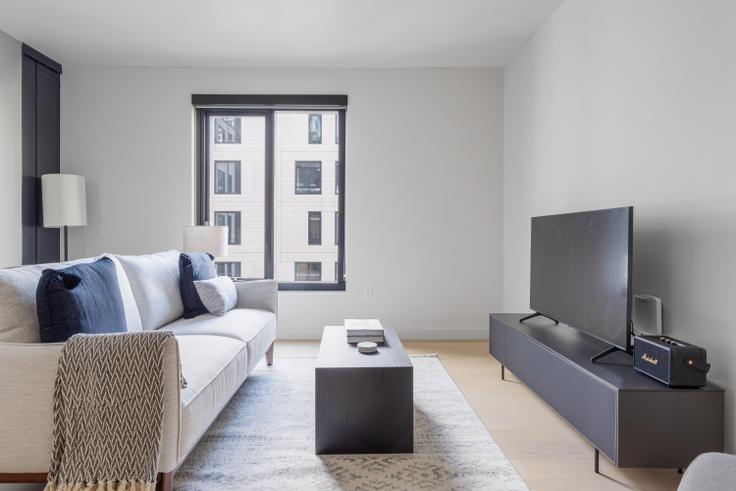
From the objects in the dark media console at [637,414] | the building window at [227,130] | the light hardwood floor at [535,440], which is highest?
the building window at [227,130]

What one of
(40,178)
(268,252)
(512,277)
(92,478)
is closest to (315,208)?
(268,252)

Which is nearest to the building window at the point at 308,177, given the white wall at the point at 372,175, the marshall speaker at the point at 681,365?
the white wall at the point at 372,175

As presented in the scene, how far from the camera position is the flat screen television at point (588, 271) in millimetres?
1970

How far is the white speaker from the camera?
2.04m

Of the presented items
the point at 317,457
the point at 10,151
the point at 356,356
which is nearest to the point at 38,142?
the point at 10,151

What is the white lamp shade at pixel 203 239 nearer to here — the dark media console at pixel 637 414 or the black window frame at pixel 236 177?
the black window frame at pixel 236 177

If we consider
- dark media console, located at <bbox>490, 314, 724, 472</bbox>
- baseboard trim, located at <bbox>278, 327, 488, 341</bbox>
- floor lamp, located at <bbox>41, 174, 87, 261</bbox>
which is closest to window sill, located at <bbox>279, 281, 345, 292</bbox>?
baseboard trim, located at <bbox>278, 327, 488, 341</bbox>

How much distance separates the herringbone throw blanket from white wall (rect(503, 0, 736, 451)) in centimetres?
214

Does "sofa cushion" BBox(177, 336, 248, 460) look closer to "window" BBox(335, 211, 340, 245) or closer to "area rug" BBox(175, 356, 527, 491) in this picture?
"area rug" BBox(175, 356, 527, 491)

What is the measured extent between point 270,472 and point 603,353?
1571 mm

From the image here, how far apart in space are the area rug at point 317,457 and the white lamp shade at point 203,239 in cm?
138

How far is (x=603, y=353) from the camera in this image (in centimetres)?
201

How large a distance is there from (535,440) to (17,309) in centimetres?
233

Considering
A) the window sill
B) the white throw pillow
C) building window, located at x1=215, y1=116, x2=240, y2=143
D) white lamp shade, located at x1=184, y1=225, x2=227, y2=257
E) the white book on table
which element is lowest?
the white book on table
